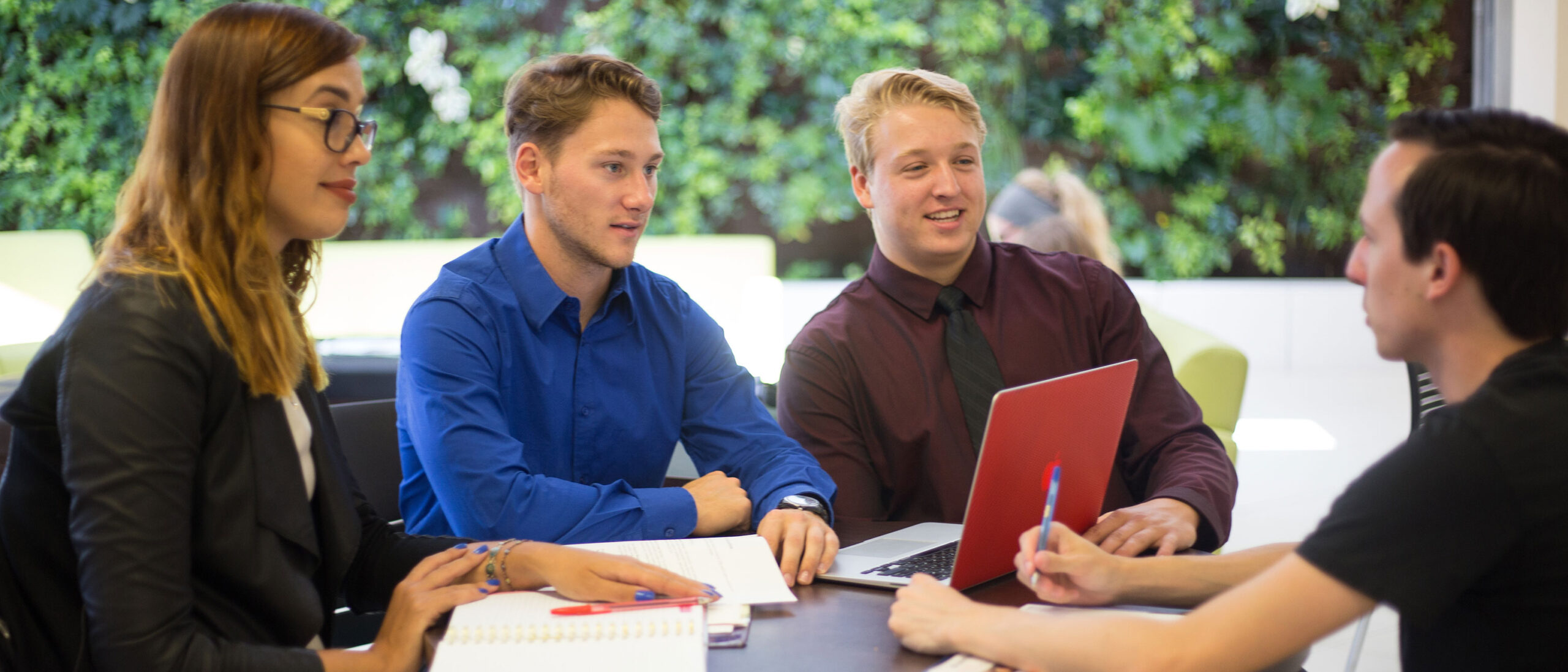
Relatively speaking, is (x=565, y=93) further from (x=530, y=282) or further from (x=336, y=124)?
(x=336, y=124)

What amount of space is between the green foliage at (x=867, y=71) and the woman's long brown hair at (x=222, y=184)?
565 cm

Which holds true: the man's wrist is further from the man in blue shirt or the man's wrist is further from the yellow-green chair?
the yellow-green chair

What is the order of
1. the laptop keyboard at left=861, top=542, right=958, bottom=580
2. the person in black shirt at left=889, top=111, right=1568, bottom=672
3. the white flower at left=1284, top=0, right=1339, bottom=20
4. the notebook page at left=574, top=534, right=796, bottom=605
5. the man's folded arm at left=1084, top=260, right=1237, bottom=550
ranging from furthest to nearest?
the white flower at left=1284, top=0, right=1339, bottom=20 < the man's folded arm at left=1084, top=260, right=1237, bottom=550 < the laptop keyboard at left=861, top=542, right=958, bottom=580 < the notebook page at left=574, top=534, right=796, bottom=605 < the person in black shirt at left=889, top=111, right=1568, bottom=672

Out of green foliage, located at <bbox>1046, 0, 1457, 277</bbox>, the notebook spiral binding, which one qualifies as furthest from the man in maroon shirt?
green foliage, located at <bbox>1046, 0, 1457, 277</bbox>

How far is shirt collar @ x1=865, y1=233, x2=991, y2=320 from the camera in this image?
6.80 feet

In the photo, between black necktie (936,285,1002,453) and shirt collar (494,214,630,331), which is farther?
black necktie (936,285,1002,453)

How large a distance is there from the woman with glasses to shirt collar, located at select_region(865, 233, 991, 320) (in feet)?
3.02

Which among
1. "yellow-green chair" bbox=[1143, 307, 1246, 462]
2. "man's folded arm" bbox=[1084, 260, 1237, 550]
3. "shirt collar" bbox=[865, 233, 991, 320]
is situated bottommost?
"yellow-green chair" bbox=[1143, 307, 1246, 462]

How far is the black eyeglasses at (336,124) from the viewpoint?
52.4 inches

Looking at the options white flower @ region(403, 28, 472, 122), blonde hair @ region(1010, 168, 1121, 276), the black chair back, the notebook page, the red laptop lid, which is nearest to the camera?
the red laptop lid

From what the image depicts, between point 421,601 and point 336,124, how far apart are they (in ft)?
1.86

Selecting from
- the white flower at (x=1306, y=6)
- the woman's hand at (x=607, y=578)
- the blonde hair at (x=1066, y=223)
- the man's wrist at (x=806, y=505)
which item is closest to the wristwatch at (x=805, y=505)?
the man's wrist at (x=806, y=505)

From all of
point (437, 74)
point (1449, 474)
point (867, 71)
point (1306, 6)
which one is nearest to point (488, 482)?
point (1449, 474)

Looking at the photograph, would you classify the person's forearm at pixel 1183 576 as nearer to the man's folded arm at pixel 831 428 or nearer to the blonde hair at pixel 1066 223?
the man's folded arm at pixel 831 428
